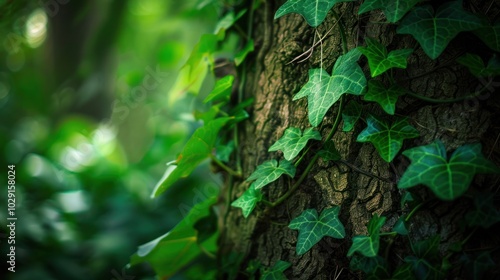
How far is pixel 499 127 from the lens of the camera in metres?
0.79

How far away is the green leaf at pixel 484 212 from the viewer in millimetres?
742

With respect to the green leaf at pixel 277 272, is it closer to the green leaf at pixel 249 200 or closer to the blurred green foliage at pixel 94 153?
the green leaf at pixel 249 200

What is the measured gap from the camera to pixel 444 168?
0.72 metres

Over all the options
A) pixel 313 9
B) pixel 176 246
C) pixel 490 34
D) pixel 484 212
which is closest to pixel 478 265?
pixel 484 212

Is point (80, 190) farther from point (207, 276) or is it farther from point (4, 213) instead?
point (207, 276)

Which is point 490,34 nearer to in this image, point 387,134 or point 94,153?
point 387,134

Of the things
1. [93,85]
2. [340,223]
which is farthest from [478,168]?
[93,85]

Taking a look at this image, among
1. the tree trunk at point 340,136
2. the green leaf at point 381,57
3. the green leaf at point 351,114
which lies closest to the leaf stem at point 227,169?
the tree trunk at point 340,136

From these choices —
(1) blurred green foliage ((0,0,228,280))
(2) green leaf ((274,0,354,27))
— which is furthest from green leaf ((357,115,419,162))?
(1) blurred green foliage ((0,0,228,280))

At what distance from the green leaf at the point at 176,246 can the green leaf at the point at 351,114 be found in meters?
0.54

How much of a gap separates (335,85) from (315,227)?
0.33m

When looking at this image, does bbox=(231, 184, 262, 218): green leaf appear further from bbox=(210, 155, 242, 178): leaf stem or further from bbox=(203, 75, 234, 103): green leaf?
bbox=(203, 75, 234, 103): green leaf

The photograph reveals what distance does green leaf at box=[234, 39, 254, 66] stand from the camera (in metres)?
1.14

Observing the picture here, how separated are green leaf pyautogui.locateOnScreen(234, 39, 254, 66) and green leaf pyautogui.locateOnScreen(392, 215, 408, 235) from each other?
61 centimetres
